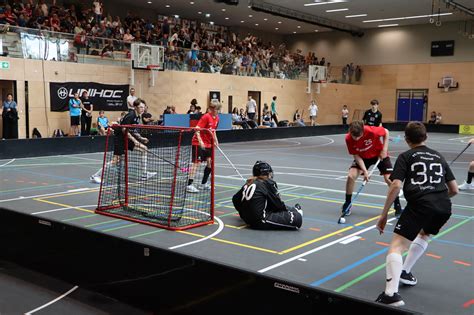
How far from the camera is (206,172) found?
409 inches

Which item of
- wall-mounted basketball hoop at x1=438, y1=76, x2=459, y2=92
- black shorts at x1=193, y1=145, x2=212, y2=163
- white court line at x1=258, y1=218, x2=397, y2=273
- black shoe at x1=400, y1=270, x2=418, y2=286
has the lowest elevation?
white court line at x1=258, y1=218, x2=397, y2=273

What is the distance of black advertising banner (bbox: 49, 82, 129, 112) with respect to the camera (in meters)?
21.1

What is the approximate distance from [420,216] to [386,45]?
40.5 m

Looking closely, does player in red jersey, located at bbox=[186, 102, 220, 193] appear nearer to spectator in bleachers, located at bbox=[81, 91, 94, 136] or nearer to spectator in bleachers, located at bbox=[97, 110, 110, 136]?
spectator in bleachers, located at bbox=[97, 110, 110, 136]

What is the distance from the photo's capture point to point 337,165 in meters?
15.6

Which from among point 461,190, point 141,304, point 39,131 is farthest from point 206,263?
point 39,131

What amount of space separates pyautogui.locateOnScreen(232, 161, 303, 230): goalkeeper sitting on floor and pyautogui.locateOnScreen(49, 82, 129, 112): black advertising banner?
52.7ft

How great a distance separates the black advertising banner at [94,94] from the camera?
832 inches

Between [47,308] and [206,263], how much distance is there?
193 centimetres

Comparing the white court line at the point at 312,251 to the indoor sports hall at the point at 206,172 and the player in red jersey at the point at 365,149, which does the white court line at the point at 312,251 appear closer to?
the indoor sports hall at the point at 206,172

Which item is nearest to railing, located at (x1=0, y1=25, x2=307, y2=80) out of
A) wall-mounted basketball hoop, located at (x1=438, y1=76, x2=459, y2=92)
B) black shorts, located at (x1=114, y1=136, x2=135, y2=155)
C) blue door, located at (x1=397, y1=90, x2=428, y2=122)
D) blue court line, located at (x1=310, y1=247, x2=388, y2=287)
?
black shorts, located at (x1=114, y1=136, x2=135, y2=155)

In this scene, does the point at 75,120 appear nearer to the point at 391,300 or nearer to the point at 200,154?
the point at 200,154

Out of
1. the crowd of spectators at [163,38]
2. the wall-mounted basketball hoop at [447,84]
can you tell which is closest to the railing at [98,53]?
the crowd of spectators at [163,38]

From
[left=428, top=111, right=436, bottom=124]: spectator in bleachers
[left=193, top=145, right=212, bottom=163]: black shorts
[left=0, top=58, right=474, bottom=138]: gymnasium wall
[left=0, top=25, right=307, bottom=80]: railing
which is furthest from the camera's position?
[left=428, top=111, right=436, bottom=124]: spectator in bleachers
